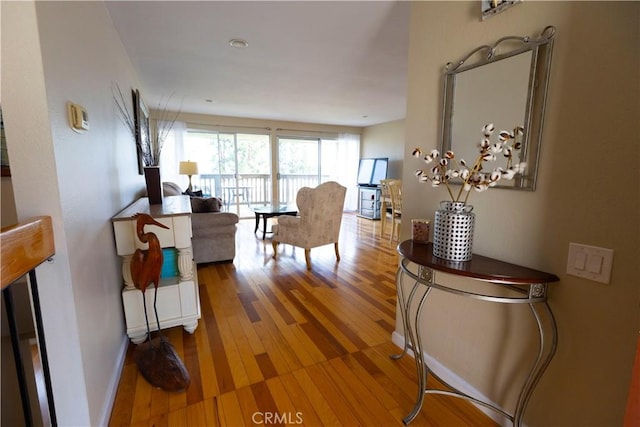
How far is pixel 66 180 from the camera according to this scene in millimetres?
1017

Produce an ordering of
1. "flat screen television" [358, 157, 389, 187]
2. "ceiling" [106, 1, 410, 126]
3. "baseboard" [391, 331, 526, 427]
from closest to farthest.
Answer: "baseboard" [391, 331, 526, 427], "ceiling" [106, 1, 410, 126], "flat screen television" [358, 157, 389, 187]

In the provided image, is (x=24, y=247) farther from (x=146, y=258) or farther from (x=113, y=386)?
(x=113, y=386)

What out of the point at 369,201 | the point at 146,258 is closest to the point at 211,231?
the point at 146,258

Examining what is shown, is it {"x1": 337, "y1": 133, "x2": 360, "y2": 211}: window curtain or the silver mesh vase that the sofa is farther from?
{"x1": 337, "y1": 133, "x2": 360, "y2": 211}: window curtain

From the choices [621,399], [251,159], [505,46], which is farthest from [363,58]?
[251,159]

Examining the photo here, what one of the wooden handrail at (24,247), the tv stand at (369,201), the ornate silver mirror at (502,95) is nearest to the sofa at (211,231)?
the wooden handrail at (24,247)

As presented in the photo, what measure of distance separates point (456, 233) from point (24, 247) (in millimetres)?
1411

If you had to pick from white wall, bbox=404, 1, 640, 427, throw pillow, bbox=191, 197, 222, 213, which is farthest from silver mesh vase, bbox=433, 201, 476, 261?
throw pillow, bbox=191, 197, 222, 213

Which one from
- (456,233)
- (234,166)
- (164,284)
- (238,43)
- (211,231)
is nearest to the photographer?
(456,233)

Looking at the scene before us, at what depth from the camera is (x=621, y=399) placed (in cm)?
93

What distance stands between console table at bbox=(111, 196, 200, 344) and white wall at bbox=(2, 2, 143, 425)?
17cm

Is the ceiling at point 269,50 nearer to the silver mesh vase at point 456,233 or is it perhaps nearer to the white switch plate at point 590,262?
the silver mesh vase at point 456,233

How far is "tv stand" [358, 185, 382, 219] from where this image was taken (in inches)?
248

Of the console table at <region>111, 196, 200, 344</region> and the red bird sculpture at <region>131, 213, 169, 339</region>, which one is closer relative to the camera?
the red bird sculpture at <region>131, 213, 169, 339</region>
